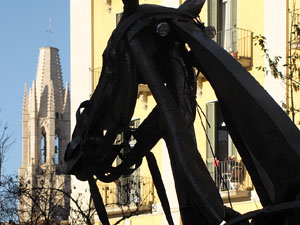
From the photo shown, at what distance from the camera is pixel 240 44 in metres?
21.7

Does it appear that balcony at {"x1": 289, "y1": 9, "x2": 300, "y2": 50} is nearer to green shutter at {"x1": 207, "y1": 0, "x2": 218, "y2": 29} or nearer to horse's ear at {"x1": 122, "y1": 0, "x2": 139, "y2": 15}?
green shutter at {"x1": 207, "y1": 0, "x2": 218, "y2": 29}

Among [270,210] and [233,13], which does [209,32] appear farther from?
[233,13]

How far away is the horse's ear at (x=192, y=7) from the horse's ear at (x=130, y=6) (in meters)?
0.26

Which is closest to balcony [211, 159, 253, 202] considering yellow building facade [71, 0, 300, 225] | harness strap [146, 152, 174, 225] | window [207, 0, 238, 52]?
yellow building facade [71, 0, 300, 225]

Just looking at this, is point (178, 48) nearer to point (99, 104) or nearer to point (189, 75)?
point (189, 75)

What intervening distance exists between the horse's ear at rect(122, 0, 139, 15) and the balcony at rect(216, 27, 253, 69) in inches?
621

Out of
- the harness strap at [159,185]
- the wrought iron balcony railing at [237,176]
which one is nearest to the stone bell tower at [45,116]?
the wrought iron balcony railing at [237,176]

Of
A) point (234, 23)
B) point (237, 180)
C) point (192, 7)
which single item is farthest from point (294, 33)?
point (234, 23)

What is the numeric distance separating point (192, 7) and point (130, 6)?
38cm

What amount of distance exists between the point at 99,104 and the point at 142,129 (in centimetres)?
32

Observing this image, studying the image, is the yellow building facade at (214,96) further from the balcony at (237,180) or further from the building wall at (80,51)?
the building wall at (80,51)

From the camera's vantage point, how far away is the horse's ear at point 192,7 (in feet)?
17.9

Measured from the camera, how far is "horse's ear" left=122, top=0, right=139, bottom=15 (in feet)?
17.8

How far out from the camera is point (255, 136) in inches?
182
